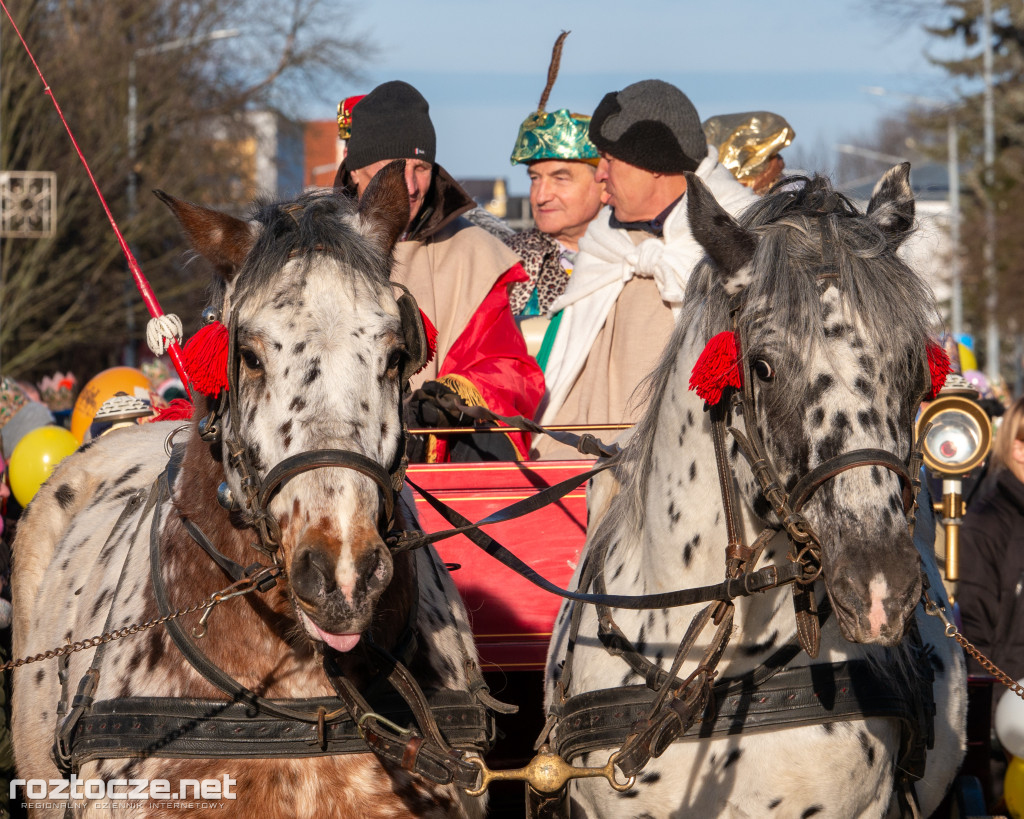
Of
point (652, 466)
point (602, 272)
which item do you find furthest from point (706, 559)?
point (602, 272)

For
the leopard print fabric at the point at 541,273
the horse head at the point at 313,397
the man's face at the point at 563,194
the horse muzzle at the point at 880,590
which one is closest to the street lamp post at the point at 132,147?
the leopard print fabric at the point at 541,273

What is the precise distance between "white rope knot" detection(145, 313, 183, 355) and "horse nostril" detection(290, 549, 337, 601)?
4.31 feet

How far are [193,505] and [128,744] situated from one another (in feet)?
2.02

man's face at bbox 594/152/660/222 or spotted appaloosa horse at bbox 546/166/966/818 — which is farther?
man's face at bbox 594/152/660/222

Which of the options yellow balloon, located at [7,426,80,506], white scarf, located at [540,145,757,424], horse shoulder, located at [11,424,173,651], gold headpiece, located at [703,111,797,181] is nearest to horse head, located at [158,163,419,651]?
horse shoulder, located at [11,424,173,651]

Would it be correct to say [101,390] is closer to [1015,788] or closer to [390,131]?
[390,131]

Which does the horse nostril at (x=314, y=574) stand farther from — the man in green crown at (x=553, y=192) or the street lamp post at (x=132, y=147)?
the street lamp post at (x=132, y=147)

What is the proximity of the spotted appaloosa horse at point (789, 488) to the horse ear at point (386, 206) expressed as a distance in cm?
77

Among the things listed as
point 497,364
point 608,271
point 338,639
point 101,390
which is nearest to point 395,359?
point 338,639

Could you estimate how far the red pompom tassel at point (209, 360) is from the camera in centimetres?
312

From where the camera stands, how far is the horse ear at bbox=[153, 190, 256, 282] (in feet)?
10.5

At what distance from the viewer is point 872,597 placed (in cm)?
275

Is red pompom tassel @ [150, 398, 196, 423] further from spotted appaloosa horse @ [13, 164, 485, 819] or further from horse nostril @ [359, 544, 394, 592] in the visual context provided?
horse nostril @ [359, 544, 394, 592]

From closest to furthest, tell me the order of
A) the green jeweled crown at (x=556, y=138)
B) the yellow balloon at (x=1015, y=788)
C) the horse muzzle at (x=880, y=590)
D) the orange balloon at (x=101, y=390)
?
the horse muzzle at (x=880, y=590), the yellow balloon at (x=1015, y=788), the green jeweled crown at (x=556, y=138), the orange balloon at (x=101, y=390)
